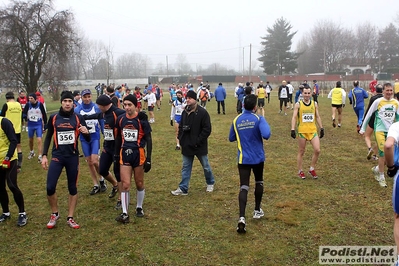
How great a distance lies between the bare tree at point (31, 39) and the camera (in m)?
26.1

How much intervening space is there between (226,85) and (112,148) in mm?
57917

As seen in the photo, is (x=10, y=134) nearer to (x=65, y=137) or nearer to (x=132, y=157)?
(x=65, y=137)

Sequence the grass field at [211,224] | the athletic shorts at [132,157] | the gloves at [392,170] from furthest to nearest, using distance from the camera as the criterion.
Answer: the athletic shorts at [132,157] → the grass field at [211,224] → the gloves at [392,170]

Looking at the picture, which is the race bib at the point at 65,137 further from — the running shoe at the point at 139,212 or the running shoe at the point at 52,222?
the running shoe at the point at 139,212

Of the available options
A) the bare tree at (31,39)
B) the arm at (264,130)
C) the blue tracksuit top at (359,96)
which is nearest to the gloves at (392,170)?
the arm at (264,130)

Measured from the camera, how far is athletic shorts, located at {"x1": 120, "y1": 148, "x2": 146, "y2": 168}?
18.4ft

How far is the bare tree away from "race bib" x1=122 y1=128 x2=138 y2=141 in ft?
81.7

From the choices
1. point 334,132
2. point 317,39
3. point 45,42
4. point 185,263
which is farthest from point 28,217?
point 317,39

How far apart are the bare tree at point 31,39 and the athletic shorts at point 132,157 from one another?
82.1ft

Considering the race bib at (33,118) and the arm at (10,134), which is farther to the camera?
the race bib at (33,118)

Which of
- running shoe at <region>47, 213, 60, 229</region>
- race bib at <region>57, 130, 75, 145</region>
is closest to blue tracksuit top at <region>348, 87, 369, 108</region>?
race bib at <region>57, 130, 75, 145</region>

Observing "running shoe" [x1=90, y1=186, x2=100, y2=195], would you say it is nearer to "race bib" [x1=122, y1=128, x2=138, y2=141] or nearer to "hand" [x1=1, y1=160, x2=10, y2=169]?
"hand" [x1=1, y1=160, x2=10, y2=169]

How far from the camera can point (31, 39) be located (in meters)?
27.1

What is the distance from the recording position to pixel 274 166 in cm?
920
